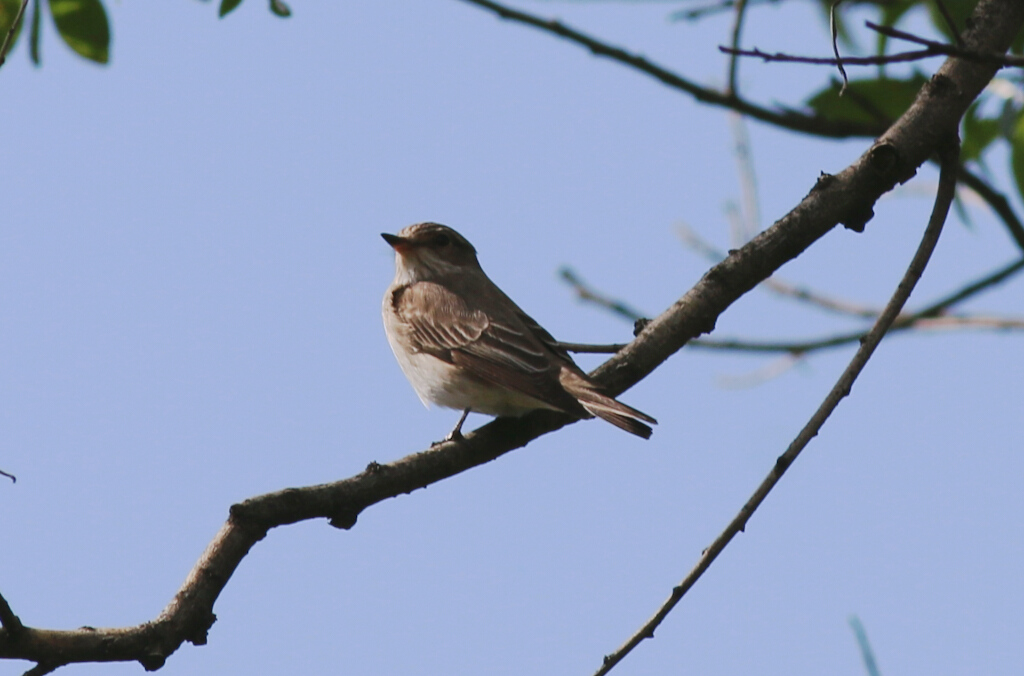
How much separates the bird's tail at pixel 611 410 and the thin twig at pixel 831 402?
4.51 feet

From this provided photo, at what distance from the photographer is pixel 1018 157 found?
17.7 feet

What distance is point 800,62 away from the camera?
3.79 meters

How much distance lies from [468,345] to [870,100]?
2.90 meters

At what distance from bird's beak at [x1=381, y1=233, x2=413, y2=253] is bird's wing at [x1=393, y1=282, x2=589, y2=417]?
383mm

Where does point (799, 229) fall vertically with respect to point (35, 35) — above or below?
above

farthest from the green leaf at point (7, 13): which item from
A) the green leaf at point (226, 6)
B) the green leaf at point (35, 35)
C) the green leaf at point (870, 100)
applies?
the green leaf at point (870, 100)

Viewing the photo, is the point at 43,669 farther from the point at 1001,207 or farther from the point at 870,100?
the point at 1001,207

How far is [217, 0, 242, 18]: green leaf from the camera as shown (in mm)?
4934

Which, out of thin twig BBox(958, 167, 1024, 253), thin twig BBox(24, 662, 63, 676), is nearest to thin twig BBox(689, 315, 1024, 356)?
thin twig BBox(958, 167, 1024, 253)

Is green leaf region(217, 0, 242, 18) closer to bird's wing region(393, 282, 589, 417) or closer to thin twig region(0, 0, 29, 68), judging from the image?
thin twig region(0, 0, 29, 68)

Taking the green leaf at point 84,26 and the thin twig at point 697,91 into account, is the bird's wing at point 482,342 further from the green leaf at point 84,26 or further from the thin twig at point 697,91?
the green leaf at point 84,26

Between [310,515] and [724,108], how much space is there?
3.00 m

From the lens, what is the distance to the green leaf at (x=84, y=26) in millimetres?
4762

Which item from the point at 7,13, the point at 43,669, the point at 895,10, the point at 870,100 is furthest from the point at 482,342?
the point at 43,669
